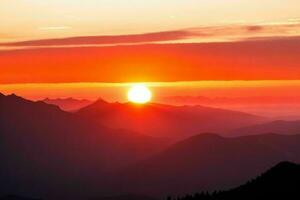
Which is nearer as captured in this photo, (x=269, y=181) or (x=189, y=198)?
(x=269, y=181)

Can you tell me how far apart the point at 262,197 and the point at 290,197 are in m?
6.70

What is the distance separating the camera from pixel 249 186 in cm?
15075

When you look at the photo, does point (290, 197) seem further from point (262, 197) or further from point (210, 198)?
point (210, 198)

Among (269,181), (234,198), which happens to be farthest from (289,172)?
(234,198)

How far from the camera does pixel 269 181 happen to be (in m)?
149

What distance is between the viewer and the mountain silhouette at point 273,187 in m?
136

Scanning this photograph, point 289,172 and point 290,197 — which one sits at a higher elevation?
point 289,172

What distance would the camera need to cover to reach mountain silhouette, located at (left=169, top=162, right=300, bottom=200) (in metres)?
136

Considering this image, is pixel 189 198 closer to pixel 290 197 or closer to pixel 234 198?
pixel 234 198

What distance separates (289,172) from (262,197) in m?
16.0

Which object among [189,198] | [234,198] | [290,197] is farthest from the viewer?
[189,198]

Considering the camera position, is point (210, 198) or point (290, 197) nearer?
point (290, 197)

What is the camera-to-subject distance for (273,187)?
143 meters

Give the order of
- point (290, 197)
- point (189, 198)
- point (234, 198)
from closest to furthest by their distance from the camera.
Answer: point (290, 197)
point (234, 198)
point (189, 198)
